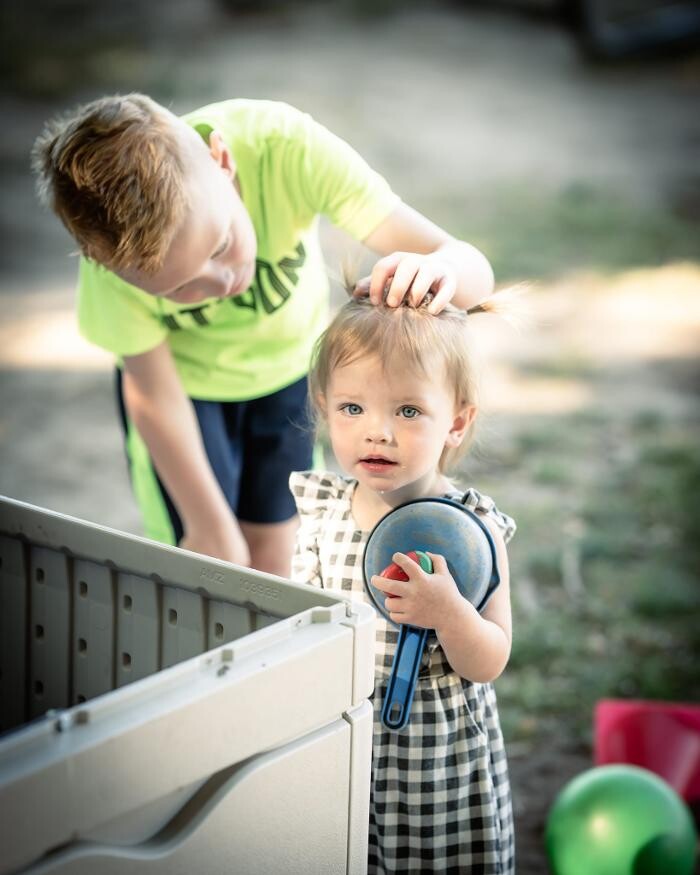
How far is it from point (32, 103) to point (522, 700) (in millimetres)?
4130

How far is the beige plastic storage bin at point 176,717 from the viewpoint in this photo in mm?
737

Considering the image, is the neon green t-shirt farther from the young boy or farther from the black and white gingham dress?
the black and white gingham dress

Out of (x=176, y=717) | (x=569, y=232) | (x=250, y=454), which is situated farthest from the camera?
(x=569, y=232)

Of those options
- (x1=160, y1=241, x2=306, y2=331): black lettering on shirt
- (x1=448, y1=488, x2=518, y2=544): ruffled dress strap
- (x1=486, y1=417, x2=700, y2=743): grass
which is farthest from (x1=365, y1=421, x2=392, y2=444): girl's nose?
(x1=486, y1=417, x2=700, y2=743): grass

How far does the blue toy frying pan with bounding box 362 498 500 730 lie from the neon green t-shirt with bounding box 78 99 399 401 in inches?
17.8

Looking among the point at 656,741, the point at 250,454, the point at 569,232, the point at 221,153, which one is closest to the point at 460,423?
the point at 221,153

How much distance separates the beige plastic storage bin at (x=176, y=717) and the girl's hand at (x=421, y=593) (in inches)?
5.5

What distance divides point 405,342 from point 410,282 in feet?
0.20

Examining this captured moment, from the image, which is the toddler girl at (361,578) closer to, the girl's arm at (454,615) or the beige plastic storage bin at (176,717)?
the girl's arm at (454,615)

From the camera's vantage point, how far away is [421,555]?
1.06 metres

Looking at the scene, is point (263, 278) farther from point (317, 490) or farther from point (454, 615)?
point (454, 615)

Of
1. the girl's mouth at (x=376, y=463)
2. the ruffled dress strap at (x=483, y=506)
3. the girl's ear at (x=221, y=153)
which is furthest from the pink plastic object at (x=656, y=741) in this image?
the girl's ear at (x=221, y=153)

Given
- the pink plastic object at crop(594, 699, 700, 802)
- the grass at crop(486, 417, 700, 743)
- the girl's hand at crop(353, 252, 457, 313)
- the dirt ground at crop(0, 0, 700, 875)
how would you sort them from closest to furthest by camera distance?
the girl's hand at crop(353, 252, 457, 313), the pink plastic object at crop(594, 699, 700, 802), the grass at crop(486, 417, 700, 743), the dirt ground at crop(0, 0, 700, 875)

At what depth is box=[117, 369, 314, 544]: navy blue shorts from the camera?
170cm
